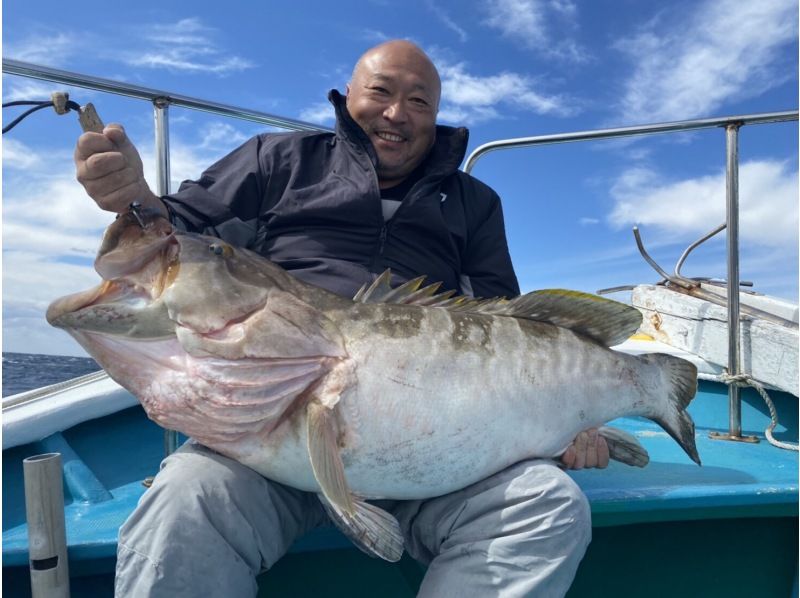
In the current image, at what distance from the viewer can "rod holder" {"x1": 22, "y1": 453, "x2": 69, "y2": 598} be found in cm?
160

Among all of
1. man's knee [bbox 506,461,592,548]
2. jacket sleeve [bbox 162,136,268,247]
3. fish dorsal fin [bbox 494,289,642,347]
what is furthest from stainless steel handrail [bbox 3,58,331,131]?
man's knee [bbox 506,461,592,548]

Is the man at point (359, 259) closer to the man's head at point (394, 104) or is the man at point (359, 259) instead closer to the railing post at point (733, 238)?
the man's head at point (394, 104)

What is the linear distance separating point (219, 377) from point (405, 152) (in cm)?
151

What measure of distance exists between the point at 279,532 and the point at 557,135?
9.28ft

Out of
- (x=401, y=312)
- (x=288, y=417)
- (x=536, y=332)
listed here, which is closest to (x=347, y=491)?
(x=288, y=417)

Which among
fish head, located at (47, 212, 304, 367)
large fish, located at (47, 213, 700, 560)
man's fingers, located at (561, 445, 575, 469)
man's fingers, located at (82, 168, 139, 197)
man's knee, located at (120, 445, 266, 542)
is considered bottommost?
man's fingers, located at (561, 445, 575, 469)

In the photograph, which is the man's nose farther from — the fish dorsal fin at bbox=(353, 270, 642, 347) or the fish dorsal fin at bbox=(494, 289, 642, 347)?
the fish dorsal fin at bbox=(494, 289, 642, 347)

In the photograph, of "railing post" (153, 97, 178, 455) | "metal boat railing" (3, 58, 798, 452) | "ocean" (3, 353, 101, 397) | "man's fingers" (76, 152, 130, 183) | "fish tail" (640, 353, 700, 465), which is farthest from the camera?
"ocean" (3, 353, 101, 397)

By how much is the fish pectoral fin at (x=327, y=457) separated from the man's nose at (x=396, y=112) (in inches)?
60.0

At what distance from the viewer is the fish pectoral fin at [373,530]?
156 centimetres

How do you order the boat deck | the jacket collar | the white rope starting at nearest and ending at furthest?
the boat deck < the jacket collar < the white rope

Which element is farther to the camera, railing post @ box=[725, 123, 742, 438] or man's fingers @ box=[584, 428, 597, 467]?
railing post @ box=[725, 123, 742, 438]

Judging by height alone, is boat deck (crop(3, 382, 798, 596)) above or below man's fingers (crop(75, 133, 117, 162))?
below

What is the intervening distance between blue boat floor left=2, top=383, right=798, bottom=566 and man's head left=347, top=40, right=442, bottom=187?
1570 mm
